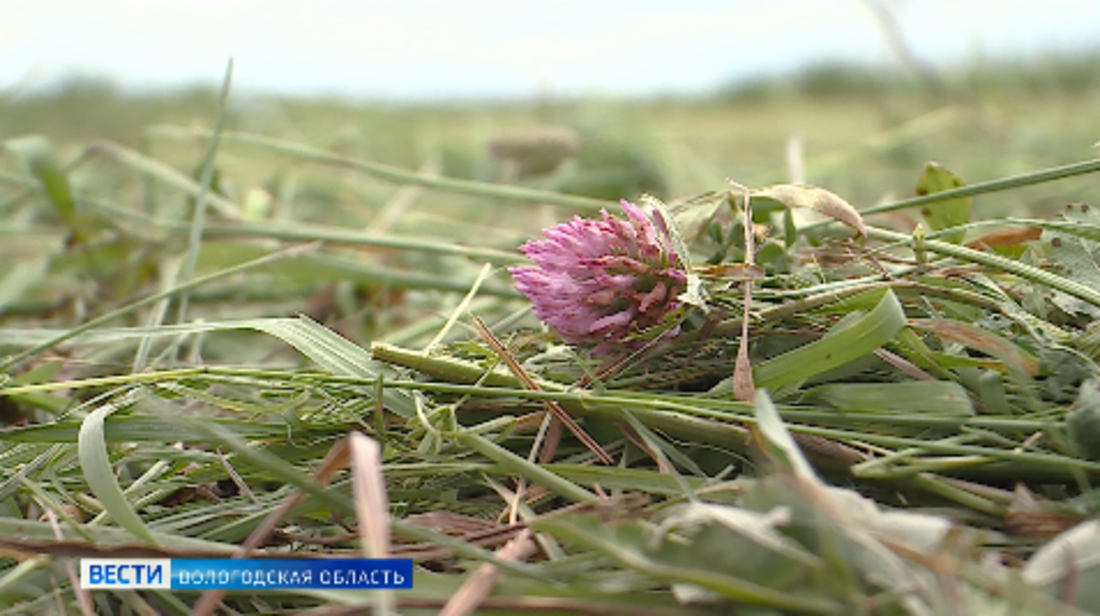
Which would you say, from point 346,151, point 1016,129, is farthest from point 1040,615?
point 1016,129

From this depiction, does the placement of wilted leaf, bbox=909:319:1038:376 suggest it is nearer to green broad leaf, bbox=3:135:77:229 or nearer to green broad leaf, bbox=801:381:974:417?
green broad leaf, bbox=801:381:974:417

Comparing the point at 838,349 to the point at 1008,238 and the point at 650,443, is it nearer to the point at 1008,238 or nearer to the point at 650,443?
the point at 650,443

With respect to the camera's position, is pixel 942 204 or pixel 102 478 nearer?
pixel 102 478

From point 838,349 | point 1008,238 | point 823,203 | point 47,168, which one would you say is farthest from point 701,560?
point 47,168

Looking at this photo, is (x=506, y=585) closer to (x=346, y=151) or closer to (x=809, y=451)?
(x=809, y=451)

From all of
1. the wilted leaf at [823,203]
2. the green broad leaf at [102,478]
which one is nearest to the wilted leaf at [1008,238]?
the wilted leaf at [823,203]
